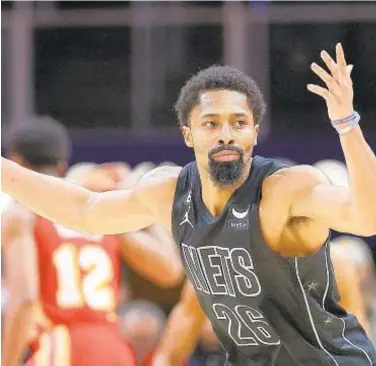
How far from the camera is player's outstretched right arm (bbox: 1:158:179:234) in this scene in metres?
3.44

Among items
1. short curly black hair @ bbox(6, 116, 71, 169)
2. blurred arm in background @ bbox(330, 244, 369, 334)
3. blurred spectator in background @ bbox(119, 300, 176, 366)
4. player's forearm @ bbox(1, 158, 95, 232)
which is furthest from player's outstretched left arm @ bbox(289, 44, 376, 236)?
blurred spectator in background @ bbox(119, 300, 176, 366)

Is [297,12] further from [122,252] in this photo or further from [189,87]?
[189,87]

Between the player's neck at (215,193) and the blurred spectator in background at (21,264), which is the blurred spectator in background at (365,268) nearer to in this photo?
the blurred spectator in background at (21,264)

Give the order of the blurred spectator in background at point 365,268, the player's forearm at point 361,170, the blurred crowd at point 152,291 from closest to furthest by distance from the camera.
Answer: the player's forearm at point 361,170, the blurred crowd at point 152,291, the blurred spectator in background at point 365,268

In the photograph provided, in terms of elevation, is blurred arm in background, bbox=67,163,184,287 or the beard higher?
the beard

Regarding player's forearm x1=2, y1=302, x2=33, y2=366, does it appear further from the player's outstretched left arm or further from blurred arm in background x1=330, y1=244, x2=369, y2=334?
the player's outstretched left arm

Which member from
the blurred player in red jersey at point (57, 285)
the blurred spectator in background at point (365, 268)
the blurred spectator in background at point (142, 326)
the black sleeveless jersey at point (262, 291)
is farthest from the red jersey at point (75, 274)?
the black sleeveless jersey at point (262, 291)

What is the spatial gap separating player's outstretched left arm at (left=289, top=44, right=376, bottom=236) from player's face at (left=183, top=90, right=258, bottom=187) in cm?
28

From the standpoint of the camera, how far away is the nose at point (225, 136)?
120 inches

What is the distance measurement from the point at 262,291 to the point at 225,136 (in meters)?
0.45

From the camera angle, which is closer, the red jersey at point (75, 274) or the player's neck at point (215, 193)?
the player's neck at point (215, 193)

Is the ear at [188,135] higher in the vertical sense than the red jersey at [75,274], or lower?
higher

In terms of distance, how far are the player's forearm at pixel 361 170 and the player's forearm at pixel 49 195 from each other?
1.15 m

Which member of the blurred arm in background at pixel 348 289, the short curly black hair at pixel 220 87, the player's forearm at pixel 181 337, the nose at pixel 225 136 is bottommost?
the player's forearm at pixel 181 337
